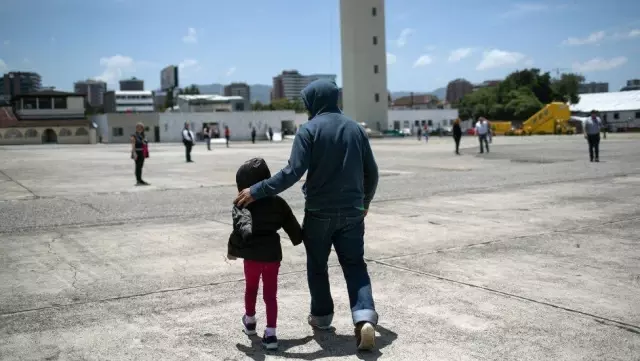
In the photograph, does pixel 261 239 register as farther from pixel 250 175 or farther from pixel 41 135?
pixel 41 135

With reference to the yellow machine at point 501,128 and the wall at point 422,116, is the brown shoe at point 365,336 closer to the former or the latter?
the yellow machine at point 501,128

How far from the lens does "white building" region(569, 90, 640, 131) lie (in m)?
96.1

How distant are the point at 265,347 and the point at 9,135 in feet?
257

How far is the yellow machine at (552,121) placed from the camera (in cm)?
6028

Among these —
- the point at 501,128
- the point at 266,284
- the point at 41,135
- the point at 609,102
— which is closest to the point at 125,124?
the point at 41,135

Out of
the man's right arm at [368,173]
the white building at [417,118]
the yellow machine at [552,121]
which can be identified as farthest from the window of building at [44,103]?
the man's right arm at [368,173]

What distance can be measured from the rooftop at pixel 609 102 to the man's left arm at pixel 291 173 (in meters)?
105

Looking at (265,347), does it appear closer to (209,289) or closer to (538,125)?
(209,289)

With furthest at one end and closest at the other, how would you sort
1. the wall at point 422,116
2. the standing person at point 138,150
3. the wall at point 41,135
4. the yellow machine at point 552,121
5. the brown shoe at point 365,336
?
the wall at point 422,116
the wall at point 41,135
the yellow machine at point 552,121
the standing person at point 138,150
the brown shoe at point 365,336

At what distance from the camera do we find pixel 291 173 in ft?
13.5

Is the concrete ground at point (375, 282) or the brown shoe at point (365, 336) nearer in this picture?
the brown shoe at point (365, 336)

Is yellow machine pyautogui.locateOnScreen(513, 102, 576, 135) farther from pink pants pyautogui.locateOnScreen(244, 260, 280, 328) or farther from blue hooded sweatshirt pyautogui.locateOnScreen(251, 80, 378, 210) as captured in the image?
pink pants pyautogui.locateOnScreen(244, 260, 280, 328)

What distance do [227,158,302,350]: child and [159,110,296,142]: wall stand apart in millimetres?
79568

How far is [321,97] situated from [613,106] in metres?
110
